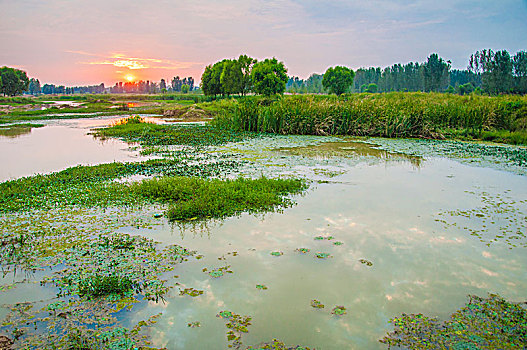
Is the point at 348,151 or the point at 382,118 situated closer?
the point at 348,151

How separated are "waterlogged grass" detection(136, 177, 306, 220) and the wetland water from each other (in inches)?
13.8

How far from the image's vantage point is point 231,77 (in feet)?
215

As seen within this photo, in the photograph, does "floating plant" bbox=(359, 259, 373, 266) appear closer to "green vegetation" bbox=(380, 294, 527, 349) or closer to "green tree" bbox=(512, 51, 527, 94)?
"green vegetation" bbox=(380, 294, 527, 349)

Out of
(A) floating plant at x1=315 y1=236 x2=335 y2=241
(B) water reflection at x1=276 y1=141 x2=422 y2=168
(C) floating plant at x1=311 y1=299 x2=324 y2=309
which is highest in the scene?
(B) water reflection at x1=276 y1=141 x2=422 y2=168

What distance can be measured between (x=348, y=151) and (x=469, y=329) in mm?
10885

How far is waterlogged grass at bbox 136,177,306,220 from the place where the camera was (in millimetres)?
6642

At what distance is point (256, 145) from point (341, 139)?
4.76 meters

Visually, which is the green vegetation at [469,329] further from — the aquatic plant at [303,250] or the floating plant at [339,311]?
the aquatic plant at [303,250]

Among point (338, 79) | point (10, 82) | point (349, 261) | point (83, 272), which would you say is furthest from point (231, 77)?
point (83, 272)

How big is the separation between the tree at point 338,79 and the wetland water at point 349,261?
259ft

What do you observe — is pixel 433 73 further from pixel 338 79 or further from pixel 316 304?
pixel 316 304

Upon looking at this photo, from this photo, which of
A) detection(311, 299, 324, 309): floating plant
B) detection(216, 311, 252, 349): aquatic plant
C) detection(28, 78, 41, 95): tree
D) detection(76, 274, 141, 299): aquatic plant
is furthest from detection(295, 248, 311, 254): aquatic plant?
detection(28, 78, 41, 95): tree

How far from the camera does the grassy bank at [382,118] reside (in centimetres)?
1797

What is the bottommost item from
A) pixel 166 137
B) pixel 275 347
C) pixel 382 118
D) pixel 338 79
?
pixel 275 347
